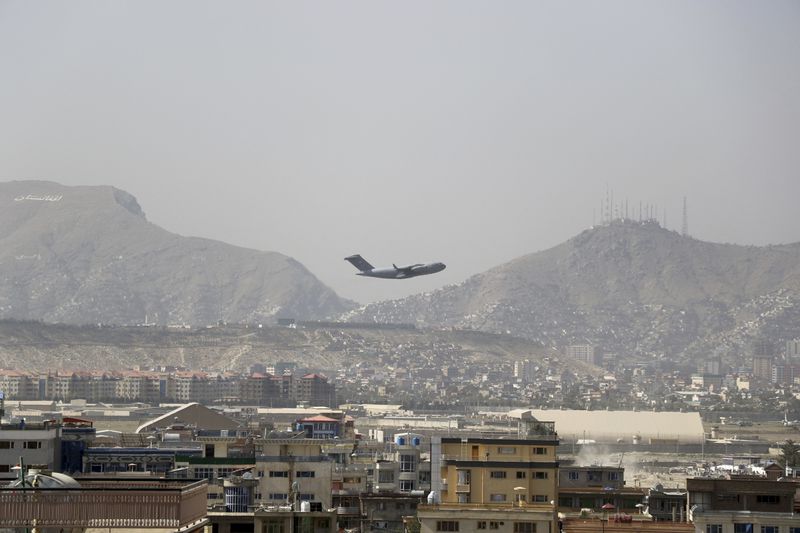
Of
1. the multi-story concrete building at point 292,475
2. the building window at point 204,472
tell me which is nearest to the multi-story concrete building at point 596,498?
the multi-story concrete building at point 292,475

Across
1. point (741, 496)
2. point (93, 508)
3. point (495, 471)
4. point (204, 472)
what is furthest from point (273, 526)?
point (204, 472)

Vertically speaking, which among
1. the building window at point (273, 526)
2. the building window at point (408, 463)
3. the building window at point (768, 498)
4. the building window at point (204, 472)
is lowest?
the building window at point (273, 526)

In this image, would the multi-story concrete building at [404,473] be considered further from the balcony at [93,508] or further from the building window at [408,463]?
the balcony at [93,508]

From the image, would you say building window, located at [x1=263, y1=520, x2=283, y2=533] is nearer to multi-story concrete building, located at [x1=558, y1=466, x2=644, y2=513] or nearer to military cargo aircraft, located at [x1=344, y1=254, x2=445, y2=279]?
multi-story concrete building, located at [x1=558, y1=466, x2=644, y2=513]

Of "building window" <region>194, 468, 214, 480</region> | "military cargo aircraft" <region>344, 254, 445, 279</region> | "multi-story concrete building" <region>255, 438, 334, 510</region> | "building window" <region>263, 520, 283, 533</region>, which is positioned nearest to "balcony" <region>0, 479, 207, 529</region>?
"building window" <region>263, 520, 283, 533</region>

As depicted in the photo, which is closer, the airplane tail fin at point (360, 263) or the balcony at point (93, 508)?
the balcony at point (93, 508)

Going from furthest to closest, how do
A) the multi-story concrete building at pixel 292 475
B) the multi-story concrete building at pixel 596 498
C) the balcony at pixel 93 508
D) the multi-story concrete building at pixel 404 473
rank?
the multi-story concrete building at pixel 404 473
the multi-story concrete building at pixel 596 498
the multi-story concrete building at pixel 292 475
the balcony at pixel 93 508

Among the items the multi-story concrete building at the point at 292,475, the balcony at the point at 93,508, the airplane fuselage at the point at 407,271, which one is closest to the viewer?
the balcony at the point at 93,508

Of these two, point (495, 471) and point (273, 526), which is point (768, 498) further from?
point (273, 526)

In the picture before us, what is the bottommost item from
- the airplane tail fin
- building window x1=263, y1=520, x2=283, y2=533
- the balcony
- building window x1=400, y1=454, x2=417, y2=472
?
building window x1=263, y1=520, x2=283, y2=533

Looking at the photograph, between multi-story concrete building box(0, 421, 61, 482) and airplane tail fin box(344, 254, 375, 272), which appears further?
airplane tail fin box(344, 254, 375, 272)
